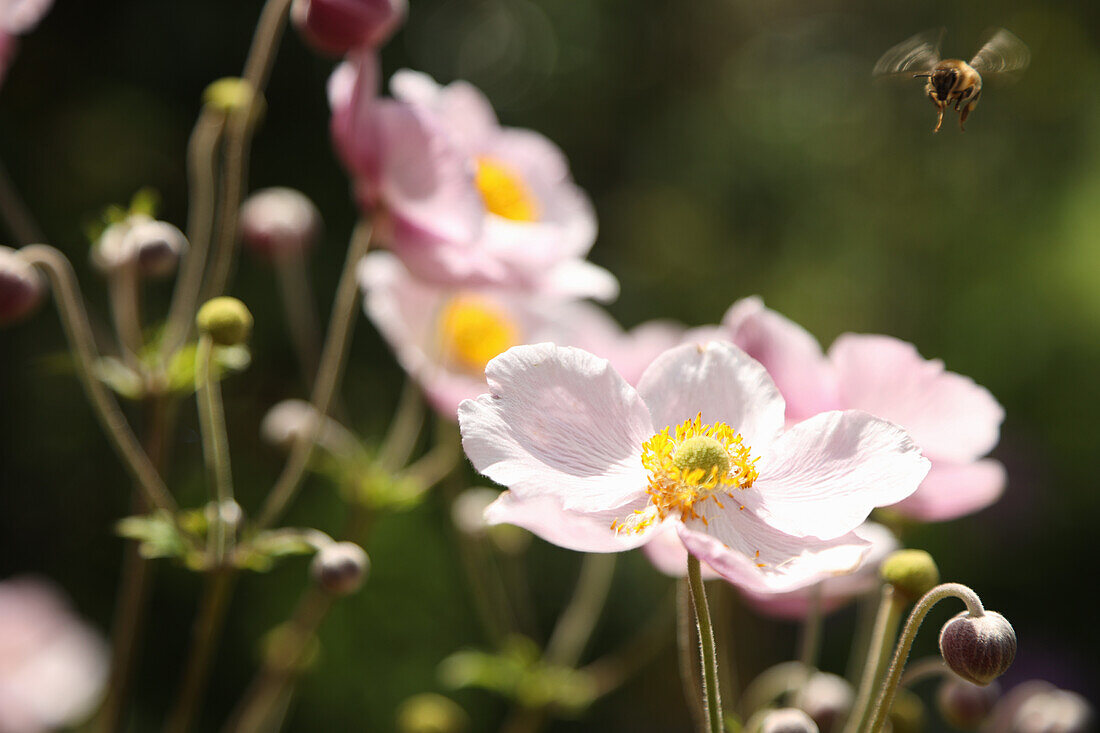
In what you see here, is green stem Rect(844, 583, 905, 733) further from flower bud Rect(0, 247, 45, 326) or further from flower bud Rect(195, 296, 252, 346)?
flower bud Rect(0, 247, 45, 326)

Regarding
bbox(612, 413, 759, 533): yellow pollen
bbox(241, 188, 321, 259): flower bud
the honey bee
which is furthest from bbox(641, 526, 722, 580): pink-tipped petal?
bbox(241, 188, 321, 259): flower bud

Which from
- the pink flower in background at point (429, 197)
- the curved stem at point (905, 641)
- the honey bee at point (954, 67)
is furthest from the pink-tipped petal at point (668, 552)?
the honey bee at point (954, 67)

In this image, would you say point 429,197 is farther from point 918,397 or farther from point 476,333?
point 918,397

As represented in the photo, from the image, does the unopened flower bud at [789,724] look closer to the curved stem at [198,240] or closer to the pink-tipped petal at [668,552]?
the pink-tipped petal at [668,552]

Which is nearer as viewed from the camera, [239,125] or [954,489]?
[954,489]

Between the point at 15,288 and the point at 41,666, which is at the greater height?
the point at 15,288

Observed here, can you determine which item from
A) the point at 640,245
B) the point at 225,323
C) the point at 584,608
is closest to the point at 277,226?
the point at 225,323
